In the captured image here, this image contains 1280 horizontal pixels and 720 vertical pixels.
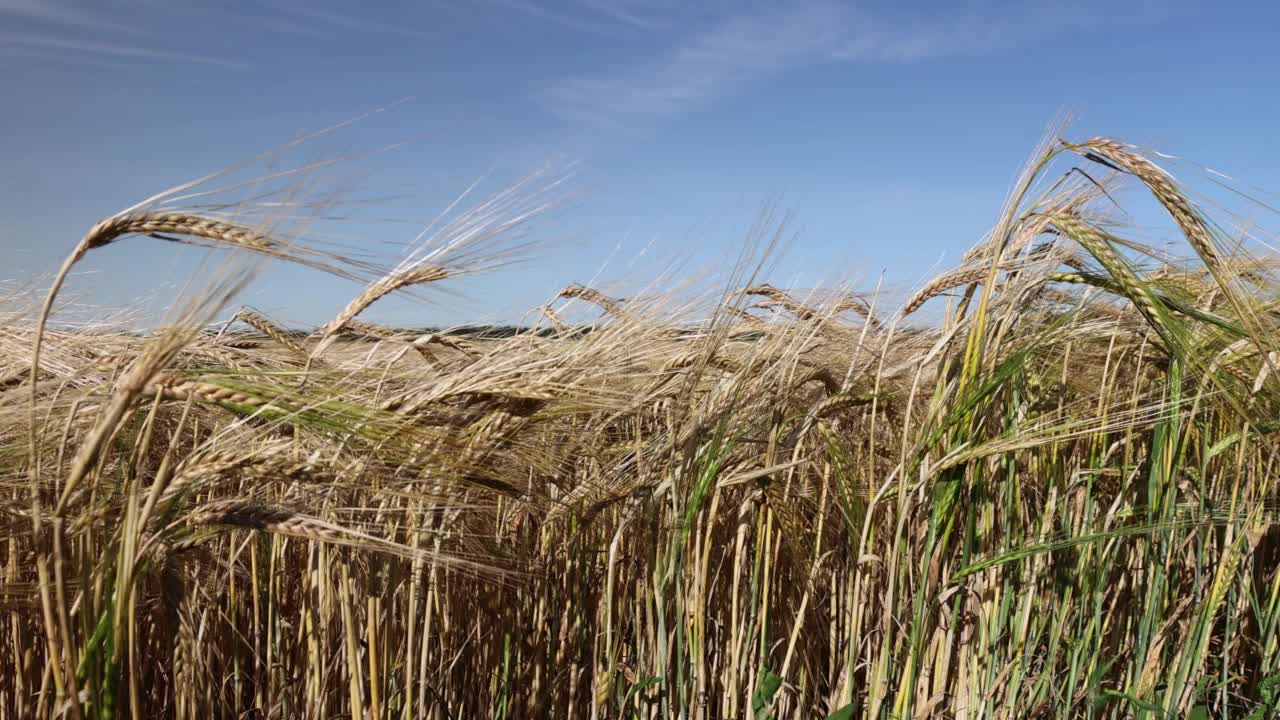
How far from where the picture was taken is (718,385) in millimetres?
1837

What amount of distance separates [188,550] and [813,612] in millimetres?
1406

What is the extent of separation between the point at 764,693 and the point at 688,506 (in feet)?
1.20

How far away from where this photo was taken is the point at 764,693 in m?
1.74

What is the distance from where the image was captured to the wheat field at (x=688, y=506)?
1412 mm

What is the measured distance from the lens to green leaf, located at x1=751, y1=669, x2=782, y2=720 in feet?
5.63

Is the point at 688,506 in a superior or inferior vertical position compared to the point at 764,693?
superior

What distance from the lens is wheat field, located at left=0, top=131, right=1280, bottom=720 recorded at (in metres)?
1.41

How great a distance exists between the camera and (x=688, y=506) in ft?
5.97

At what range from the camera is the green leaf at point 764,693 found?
1716mm

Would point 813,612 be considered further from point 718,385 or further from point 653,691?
point 718,385

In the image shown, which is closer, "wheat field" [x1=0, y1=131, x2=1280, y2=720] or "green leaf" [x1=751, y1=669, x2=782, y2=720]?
"wheat field" [x1=0, y1=131, x2=1280, y2=720]

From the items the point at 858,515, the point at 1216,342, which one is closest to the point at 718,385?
the point at 858,515

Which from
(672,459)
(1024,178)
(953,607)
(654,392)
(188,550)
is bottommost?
(953,607)

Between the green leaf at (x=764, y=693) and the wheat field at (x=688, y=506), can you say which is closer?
the wheat field at (x=688, y=506)
